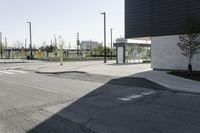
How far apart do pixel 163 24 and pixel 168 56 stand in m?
2.77

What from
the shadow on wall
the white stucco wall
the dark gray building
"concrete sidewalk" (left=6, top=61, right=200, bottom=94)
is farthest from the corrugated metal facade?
the shadow on wall

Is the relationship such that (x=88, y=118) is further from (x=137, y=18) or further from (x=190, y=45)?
(x=137, y=18)

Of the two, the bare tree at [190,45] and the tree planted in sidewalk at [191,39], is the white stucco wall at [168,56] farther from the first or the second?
the tree planted in sidewalk at [191,39]

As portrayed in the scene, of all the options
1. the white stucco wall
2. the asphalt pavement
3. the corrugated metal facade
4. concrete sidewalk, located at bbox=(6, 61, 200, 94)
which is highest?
the corrugated metal facade

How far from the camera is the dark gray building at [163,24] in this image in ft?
64.3

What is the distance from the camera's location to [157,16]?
21.9 meters

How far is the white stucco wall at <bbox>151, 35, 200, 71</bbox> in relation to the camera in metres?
20.4

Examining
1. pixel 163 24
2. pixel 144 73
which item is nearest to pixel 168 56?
pixel 163 24

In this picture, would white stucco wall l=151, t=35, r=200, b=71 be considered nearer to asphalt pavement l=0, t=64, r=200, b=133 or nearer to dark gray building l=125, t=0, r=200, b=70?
dark gray building l=125, t=0, r=200, b=70

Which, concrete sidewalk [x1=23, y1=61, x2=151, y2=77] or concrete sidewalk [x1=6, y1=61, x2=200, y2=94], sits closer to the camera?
concrete sidewalk [x1=6, y1=61, x2=200, y2=94]

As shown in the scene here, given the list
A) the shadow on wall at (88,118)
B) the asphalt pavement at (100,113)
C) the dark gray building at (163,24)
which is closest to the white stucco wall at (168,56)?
the dark gray building at (163,24)

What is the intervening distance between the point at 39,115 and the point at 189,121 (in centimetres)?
422

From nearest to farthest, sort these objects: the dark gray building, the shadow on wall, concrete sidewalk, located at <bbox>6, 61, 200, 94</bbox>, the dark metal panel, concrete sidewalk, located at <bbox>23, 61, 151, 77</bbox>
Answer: the shadow on wall
concrete sidewalk, located at <bbox>6, 61, 200, 94</bbox>
the dark gray building
concrete sidewalk, located at <bbox>23, 61, 151, 77</bbox>
the dark metal panel

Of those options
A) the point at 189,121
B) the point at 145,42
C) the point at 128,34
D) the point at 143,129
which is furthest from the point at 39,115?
the point at 145,42
